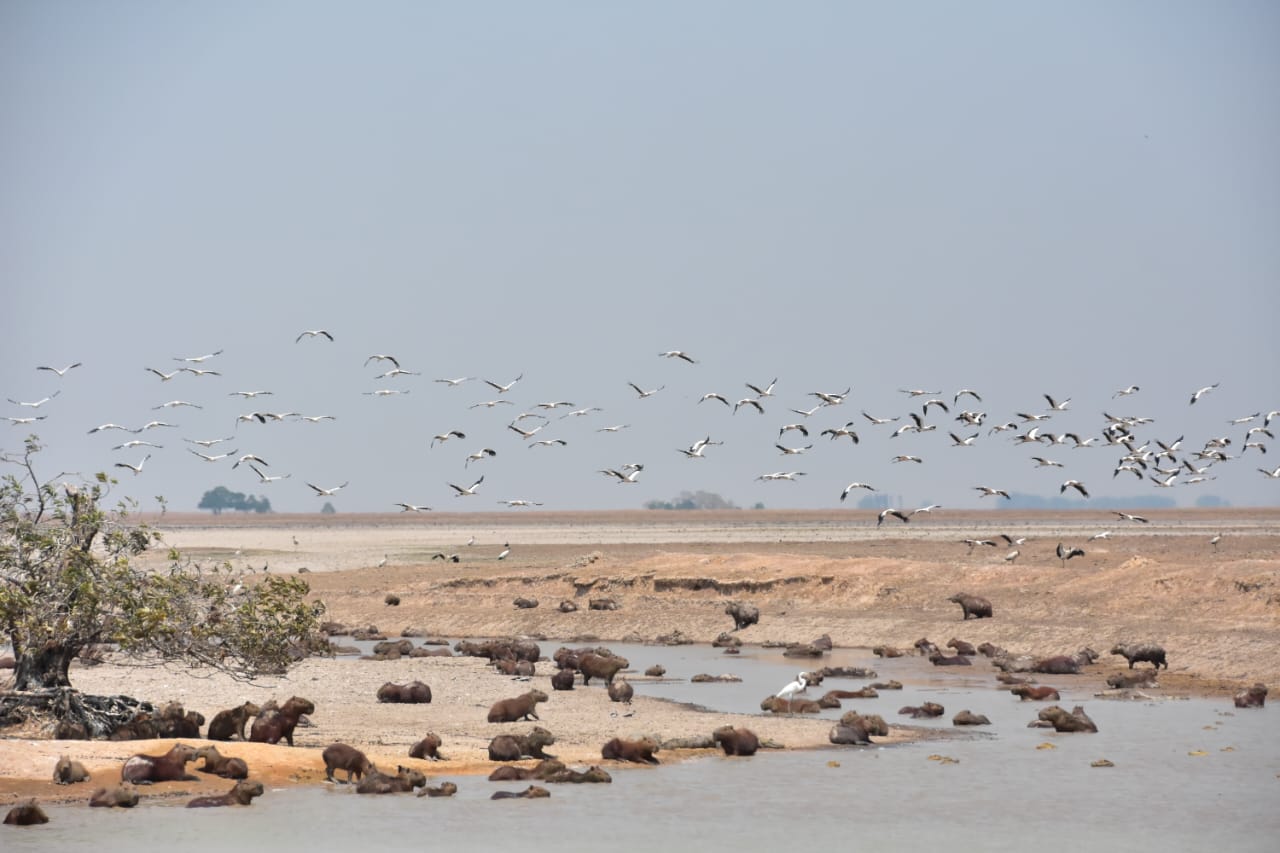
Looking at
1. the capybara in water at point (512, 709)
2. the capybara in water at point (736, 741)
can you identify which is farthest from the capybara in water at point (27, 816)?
the capybara in water at point (512, 709)

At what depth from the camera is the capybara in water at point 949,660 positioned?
35.3 meters

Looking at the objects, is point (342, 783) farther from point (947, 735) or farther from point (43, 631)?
point (947, 735)

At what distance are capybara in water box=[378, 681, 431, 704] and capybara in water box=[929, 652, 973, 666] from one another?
42.2 feet

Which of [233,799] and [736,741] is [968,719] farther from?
[233,799]

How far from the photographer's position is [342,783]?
64.7 ft

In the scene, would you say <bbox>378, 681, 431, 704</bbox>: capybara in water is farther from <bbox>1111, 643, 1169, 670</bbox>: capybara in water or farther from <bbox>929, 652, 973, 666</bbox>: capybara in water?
<bbox>1111, 643, 1169, 670</bbox>: capybara in water

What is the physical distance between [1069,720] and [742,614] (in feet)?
61.1

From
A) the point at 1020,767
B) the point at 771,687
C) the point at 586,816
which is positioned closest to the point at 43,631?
the point at 586,816

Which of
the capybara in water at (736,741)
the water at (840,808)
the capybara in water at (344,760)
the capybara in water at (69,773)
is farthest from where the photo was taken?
the capybara in water at (736,741)

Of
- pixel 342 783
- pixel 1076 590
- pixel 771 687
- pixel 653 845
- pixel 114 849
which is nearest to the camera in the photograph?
pixel 114 849

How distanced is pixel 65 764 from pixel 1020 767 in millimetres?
13046

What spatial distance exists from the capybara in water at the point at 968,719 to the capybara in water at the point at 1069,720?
3.39ft

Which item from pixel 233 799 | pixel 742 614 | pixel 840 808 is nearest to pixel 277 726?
pixel 233 799

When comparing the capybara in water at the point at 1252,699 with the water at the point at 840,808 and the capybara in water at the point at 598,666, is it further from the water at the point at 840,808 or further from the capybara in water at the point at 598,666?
the capybara in water at the point at 598,666
